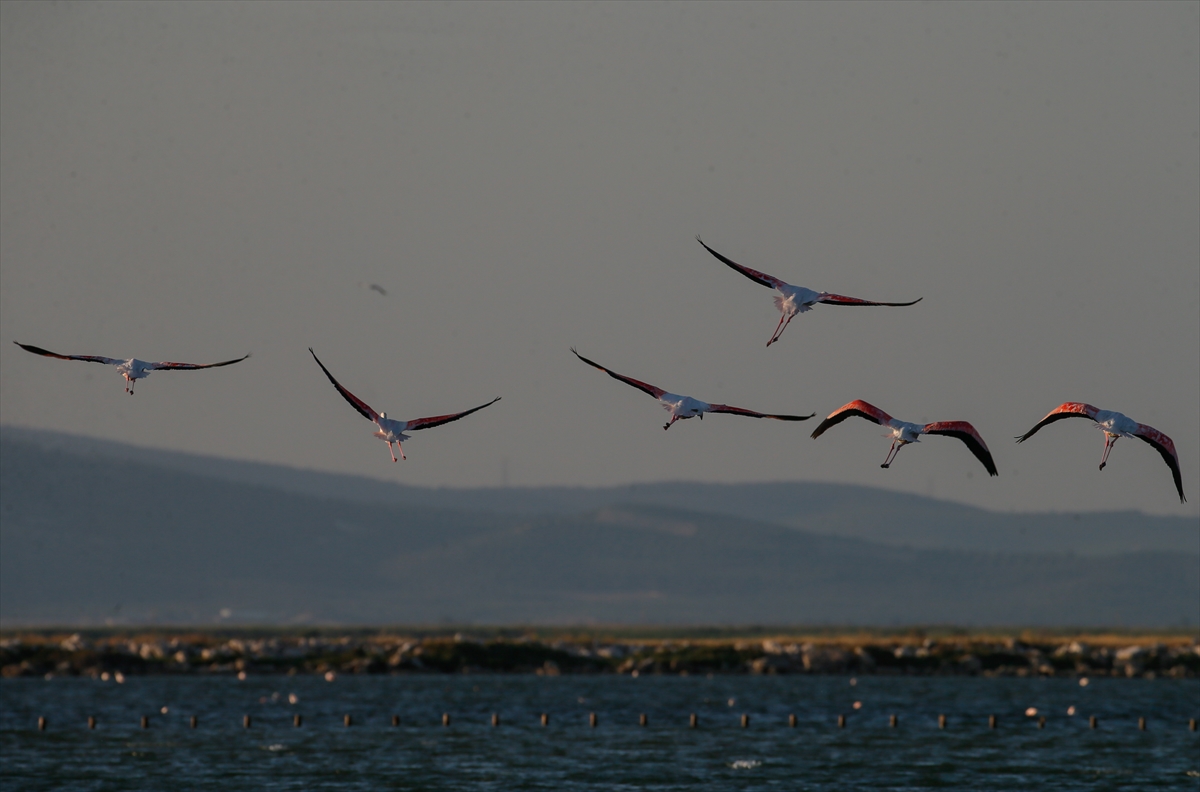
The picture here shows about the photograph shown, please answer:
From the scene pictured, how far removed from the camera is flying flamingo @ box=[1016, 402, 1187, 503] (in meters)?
33.8

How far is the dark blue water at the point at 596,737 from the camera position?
58500 mm

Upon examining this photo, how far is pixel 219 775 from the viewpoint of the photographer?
58781 mm

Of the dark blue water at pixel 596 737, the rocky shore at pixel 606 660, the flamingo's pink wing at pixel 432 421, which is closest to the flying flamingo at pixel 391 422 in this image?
the flamingo's pink wing at pixel 432 421

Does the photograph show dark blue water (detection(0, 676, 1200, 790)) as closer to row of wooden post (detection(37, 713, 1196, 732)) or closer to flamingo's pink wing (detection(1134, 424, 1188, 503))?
row of wooden post (detection(37, 713, 1196, 732))

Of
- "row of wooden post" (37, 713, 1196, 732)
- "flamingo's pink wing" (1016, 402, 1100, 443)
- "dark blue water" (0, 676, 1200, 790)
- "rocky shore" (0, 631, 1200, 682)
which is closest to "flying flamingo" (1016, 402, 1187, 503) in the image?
"flamingo's pink wing" (1016, 402, 1100, 443)

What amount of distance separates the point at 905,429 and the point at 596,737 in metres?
36.5

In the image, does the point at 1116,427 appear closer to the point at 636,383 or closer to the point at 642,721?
the point at 636,383

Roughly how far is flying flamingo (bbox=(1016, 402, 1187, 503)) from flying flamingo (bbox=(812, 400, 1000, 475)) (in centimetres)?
140

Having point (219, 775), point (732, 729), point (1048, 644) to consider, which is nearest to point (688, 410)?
point (219, 775)

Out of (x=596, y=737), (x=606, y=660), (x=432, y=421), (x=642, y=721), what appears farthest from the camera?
(x=606, y=660)

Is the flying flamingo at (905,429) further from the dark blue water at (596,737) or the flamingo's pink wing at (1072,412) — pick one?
the dark blue water at (596,737)

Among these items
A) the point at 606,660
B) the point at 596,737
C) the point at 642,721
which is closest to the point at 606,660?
the point at 606,660

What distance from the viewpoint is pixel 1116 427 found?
34.7 metres

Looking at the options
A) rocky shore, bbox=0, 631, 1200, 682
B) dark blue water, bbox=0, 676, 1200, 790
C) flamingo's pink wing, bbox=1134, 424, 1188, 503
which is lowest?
dark blue water, bbox=0, 676, 1200, 790
